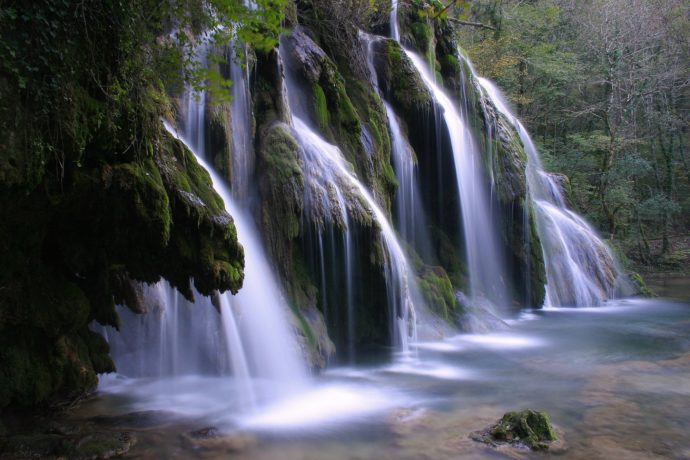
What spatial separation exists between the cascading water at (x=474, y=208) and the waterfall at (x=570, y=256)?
2073mm

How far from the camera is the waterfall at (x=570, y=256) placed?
1542 centimetres

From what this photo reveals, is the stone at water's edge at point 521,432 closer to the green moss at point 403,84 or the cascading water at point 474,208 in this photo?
the cascading water at point 474,208

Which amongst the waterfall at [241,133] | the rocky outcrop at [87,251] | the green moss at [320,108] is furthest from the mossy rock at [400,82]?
the rocky outcrop at [87,251]

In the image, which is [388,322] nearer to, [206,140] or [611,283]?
[206,140]

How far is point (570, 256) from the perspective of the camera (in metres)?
16.2

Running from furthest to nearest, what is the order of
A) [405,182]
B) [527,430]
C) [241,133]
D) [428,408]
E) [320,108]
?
[405,182] < [320,108] < [241,133] < [428,408] < [527,430]

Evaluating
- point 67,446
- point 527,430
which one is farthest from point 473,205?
point 67,446

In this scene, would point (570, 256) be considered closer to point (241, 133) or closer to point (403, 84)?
point (403, 84)

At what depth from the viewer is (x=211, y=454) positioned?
4.61 m

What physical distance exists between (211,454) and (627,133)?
2753cm

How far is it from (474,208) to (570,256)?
4.44m

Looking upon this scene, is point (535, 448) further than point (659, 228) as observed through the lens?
No

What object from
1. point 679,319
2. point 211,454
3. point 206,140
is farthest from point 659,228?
point 211,454

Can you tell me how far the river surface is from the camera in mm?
4875
